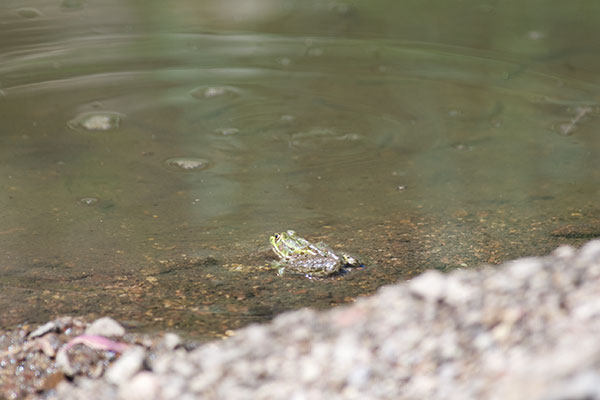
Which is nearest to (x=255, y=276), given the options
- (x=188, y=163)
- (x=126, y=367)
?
(x=126, y=367)

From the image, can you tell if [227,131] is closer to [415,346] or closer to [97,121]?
[97,121]

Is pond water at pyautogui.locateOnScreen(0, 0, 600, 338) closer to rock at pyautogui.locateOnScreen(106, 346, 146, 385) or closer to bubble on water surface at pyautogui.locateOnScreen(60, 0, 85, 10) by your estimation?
bubble on water surface at pyautogui.locateOnScreen(60, 0, 85, 10)

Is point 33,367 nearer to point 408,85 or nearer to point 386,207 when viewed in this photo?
point 386,207

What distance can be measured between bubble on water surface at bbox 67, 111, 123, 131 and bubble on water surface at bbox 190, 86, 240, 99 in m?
0.60

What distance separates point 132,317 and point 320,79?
126 inches

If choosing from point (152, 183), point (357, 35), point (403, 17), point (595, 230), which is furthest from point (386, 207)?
point (403, 17)

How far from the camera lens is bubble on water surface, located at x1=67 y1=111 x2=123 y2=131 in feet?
14.4

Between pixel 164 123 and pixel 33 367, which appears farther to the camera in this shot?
pixel 164 123

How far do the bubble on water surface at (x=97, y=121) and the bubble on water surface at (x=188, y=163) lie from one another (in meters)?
0.64

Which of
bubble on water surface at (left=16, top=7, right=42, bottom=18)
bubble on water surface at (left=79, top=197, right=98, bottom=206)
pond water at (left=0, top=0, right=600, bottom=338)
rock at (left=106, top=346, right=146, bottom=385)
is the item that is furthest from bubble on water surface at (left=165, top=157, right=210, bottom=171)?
bubble on water surface at (left=16, top=7, right=42, bottom=18)

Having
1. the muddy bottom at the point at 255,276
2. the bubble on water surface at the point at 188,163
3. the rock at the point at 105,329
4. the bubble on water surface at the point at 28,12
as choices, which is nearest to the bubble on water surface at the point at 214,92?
the bubble on water surface at the point at 188,163

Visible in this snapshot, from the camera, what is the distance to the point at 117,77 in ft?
17.3

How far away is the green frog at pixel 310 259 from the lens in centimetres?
272

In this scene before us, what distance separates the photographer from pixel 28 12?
6.63 metres
